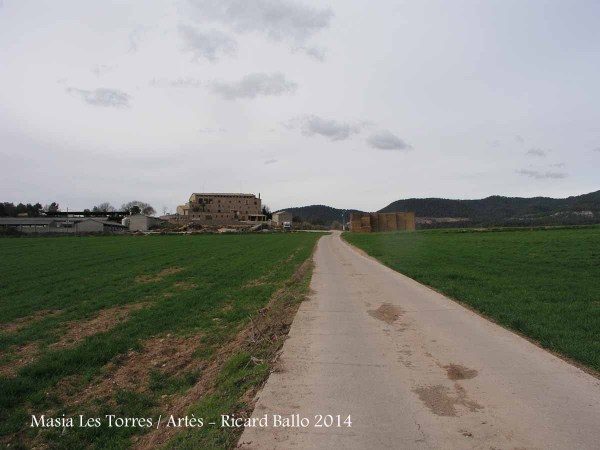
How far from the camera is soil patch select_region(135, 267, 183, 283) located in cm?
1916

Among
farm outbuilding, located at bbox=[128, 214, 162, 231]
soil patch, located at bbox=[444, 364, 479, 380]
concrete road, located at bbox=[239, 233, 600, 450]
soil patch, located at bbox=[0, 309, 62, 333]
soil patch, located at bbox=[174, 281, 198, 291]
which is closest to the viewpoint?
concrete road, located at bbox=[239, 233, 600, 450]

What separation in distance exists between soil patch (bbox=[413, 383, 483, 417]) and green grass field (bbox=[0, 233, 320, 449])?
218 centimetres

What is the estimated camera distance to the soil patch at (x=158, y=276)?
754 inches

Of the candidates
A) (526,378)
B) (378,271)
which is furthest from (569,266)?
(526,378)

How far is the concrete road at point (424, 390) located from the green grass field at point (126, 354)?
2.16ft

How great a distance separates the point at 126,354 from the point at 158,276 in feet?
41.6

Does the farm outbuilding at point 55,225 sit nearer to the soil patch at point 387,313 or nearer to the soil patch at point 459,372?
the soil patch at point 387,313

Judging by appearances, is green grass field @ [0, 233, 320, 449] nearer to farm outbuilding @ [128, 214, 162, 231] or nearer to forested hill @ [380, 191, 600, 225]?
farm outbuilding @ [128, 214, 162, 231]

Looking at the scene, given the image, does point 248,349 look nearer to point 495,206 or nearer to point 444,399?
point 444,399

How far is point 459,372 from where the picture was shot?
225 inches

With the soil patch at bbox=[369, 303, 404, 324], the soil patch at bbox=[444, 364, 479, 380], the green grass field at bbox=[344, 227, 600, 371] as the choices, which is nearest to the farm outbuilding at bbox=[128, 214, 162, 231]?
the green grass field at bbox=[344, 227, 600, 371]

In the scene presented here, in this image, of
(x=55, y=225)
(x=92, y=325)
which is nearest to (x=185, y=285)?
(x=92, y=325)

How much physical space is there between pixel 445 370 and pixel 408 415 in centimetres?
168

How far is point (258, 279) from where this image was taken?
19391 millimetres
